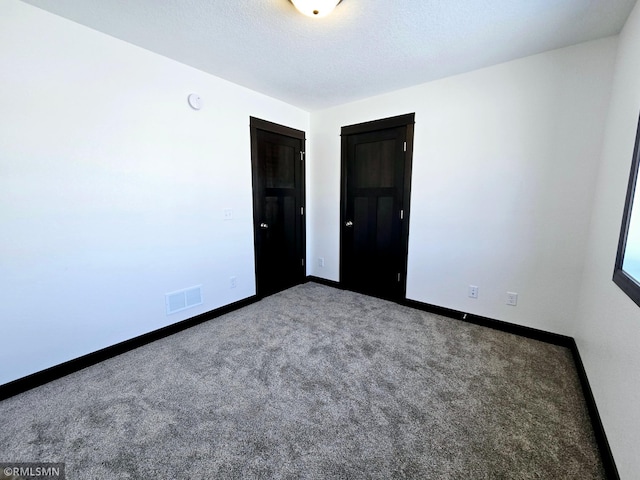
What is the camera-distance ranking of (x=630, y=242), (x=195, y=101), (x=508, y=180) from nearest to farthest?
1. (x=630, y=242)
2. (x=508, y=180)
3. (x=195, y=101)

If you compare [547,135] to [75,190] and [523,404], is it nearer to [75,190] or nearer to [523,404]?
[523,404]

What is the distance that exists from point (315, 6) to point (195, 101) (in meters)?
1.50

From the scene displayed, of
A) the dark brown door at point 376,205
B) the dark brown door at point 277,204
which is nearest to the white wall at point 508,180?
the dark brown door at point 376,205

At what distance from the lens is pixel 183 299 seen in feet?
8.59

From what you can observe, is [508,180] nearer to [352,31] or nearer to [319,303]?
[352,31]

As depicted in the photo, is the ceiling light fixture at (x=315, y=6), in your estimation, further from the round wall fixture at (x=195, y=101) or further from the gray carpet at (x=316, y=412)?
the gray carpet at (x=316, y=412)

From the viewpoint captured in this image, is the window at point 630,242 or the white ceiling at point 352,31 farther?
the white ceiling at point 352,31

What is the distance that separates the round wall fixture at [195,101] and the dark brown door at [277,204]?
0.63m

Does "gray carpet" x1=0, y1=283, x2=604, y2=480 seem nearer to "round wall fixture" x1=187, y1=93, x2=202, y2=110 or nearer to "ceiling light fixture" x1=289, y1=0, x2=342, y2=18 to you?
"round wall fixture" x1=187, y1=93, x2=202, y2=110

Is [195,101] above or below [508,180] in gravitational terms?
above

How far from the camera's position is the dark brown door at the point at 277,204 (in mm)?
3225

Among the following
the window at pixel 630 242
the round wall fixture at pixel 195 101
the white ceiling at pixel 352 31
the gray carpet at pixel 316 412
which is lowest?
the gray carpet at pixel 316 412

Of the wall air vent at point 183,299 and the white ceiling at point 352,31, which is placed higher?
the white ceiling at point 352,31

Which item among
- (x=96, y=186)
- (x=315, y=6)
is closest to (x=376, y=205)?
(x=315, y=6)
